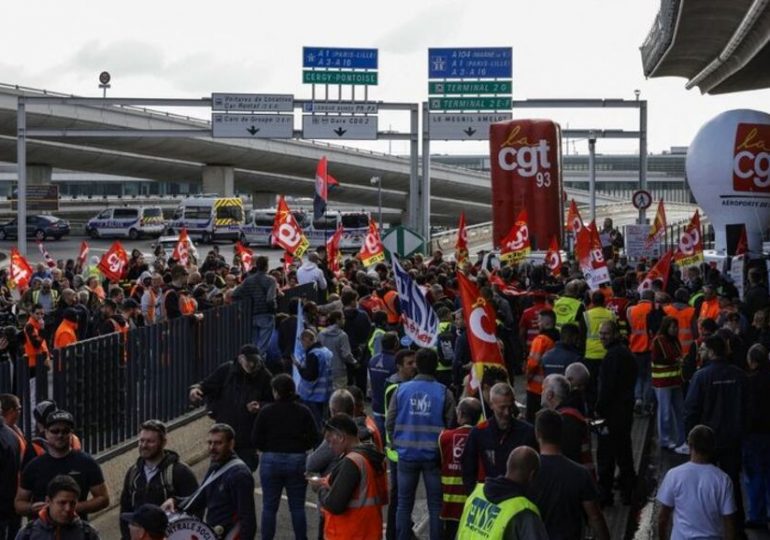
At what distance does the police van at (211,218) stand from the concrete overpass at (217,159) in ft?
20.2

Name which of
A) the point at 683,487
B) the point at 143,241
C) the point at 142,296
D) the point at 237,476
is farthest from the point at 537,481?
the point at 143,241

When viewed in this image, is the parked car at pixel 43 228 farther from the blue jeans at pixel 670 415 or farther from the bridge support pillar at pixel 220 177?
the blue jeans at pixel 670 415

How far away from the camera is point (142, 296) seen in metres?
23.5

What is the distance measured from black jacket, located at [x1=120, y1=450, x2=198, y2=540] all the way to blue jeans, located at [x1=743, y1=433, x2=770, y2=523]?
536 centimetres

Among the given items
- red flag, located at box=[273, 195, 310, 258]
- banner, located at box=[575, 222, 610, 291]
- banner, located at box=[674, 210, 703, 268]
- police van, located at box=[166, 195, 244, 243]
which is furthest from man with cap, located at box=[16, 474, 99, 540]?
police van, located at box=[166, 195, 244, 243]

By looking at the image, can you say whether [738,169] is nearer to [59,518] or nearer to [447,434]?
[447,434]

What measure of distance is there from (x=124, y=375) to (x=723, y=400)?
247 inches

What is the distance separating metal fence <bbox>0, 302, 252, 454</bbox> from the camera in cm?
1395

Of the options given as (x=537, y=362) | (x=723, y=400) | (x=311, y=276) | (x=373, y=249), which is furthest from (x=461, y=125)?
(x=723, y=400)

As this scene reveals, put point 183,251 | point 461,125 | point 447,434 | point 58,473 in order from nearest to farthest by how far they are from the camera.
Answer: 1. point 58,473
2. point 447,434
3. point 183,251
4. point 461,125

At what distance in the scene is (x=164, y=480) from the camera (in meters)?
9.70

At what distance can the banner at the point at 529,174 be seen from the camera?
34.8 metres

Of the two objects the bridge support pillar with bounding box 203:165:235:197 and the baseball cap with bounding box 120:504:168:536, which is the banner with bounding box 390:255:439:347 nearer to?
the baseball cap with bounding box 120:504:168:536

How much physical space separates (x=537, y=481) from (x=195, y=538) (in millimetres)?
2007
